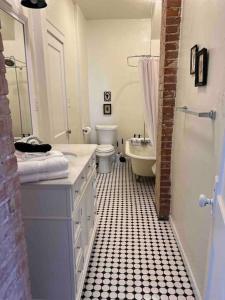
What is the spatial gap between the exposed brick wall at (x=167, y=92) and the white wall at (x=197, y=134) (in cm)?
11

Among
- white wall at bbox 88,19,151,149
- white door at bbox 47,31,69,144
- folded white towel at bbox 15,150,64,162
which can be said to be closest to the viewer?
folded white towel at bbox 15,150,64,162

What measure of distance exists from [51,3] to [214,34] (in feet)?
5.99

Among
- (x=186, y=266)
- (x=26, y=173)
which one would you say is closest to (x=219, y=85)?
(x=26, y=173)

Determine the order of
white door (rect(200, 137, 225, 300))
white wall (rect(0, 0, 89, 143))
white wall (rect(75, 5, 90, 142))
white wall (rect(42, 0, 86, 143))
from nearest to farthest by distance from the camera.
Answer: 1. white door (rect(200, 137, 225, 300))
2. white wall (rect(0, 0, 89, 143))
3. white wall (rect(42, 0, 86, 143))
4. white wall (rect(75, 5, 90, 142))

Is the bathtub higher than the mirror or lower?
lower

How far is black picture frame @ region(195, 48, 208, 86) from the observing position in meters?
1.35

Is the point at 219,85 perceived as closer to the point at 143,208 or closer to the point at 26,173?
the point at 26,173

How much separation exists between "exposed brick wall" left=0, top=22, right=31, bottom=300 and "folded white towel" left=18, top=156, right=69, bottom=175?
1.22 feet

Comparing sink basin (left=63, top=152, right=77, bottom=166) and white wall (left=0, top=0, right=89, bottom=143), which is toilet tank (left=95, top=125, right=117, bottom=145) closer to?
white wall (left=0, top=0, right=89, bottom=143)

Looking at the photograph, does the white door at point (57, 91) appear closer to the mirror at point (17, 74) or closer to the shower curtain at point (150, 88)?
the mirror at point (17, 74)

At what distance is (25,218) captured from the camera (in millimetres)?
1301

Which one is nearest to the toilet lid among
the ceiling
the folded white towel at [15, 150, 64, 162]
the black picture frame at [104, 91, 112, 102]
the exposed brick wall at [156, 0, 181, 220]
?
the black picture frame at [104, 91, 112, 102]

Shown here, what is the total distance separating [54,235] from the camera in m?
1.31

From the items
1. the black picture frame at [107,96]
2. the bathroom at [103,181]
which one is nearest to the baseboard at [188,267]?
the bathroom at [103,181]
